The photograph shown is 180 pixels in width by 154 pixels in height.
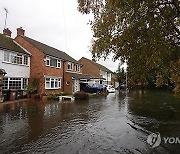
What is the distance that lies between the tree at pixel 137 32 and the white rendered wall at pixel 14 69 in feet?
65.0

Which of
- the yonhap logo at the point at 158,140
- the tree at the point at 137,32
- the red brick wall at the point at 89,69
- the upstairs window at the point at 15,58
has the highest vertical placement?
the red brick wall at the point at 89,69

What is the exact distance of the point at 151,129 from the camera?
36.1 feet

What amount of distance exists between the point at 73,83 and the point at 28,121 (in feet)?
78.1

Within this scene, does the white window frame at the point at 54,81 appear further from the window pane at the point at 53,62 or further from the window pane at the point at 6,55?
the window pane at the point at 6,55

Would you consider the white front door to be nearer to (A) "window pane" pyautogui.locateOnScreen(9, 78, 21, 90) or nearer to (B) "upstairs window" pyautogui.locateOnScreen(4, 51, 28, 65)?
(B) "upstairs window" pyautogui.locateOnScreen(4, 51, 28, 65)

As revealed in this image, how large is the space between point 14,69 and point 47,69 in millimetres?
4899

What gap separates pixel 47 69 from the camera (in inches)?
1182

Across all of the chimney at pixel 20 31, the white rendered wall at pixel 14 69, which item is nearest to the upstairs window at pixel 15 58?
the white rendered wall at pixel 14 69

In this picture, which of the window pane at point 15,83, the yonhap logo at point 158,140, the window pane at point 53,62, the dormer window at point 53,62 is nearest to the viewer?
the yonhap logo at point 158,140

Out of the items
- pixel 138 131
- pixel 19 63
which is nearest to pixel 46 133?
pixel 138 131

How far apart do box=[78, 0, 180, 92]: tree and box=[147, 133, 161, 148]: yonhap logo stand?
107 inches

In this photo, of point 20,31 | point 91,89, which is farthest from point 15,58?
point 91,89

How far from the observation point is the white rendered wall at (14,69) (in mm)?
24688

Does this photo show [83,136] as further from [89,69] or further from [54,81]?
[89,69]
